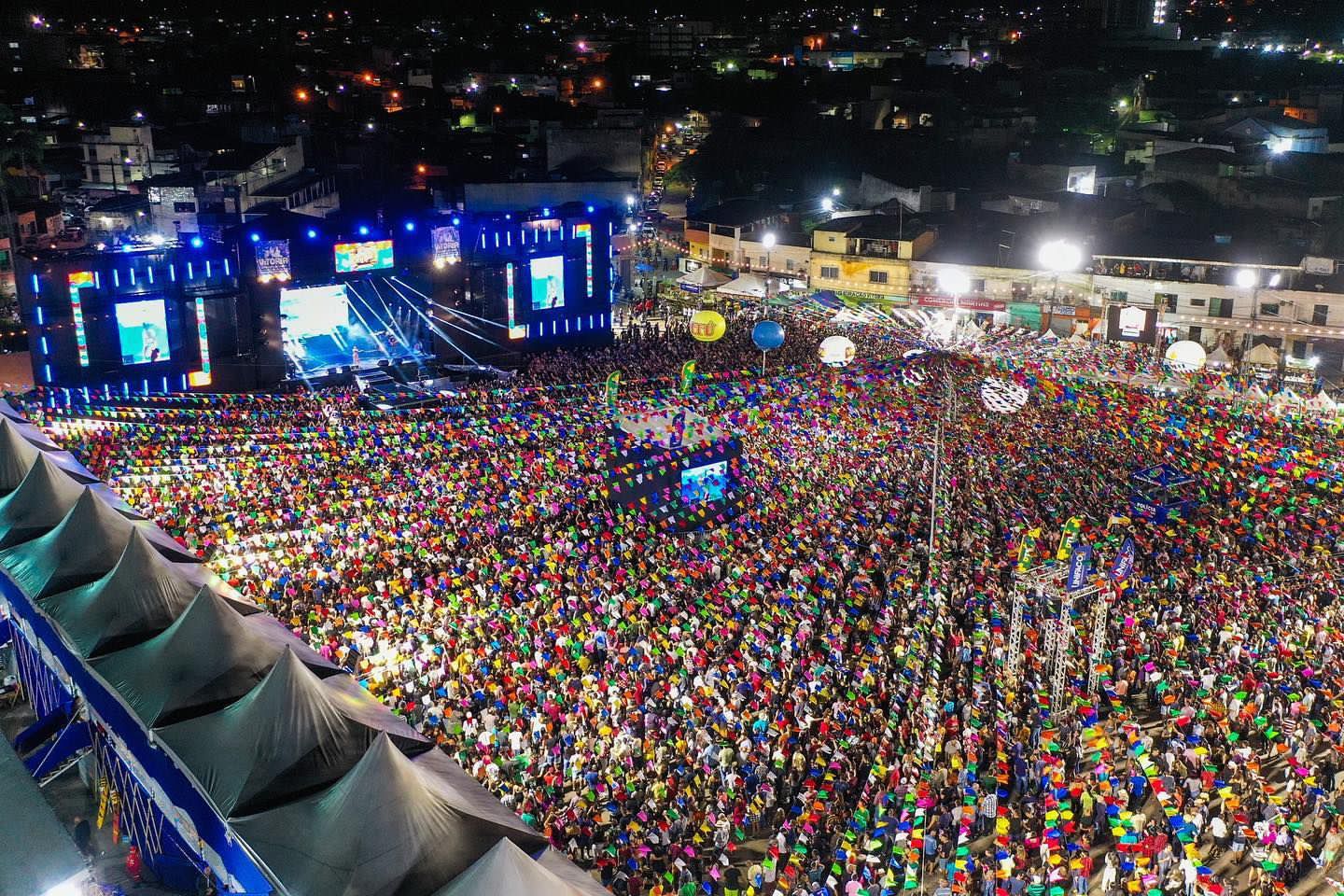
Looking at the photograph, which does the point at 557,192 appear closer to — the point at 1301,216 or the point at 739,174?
the point at 739,174

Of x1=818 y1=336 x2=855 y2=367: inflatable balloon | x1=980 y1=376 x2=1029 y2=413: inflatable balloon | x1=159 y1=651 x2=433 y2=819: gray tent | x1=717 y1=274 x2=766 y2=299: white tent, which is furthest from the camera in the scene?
x1=717 y1=274 x2=766 y2=299: white tent

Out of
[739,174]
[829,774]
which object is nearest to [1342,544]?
[829,774]

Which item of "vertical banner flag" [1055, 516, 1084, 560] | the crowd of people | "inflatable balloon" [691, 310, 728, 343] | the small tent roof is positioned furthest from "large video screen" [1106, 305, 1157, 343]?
"vertical banner flag" [1055, 516, 1084, 560]

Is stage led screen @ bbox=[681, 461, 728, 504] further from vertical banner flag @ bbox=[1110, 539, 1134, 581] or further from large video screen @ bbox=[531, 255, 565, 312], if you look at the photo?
large video screen @ bbox=[531, 255, 565, 312]

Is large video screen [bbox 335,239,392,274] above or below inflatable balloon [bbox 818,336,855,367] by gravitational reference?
above

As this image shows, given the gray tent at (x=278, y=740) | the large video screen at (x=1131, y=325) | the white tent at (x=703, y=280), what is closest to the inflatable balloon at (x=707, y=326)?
the white tent at (x=703, y=280)
